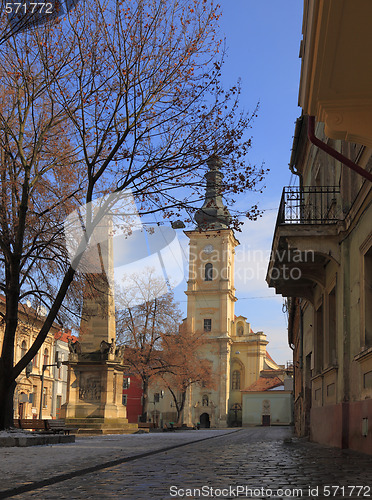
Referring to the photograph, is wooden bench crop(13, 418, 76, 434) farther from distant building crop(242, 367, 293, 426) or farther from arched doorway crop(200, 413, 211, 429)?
arched doorway crop(200, 413, 211, 429)

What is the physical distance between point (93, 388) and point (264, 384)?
59881mm

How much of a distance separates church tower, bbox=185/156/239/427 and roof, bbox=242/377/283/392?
3.42 m

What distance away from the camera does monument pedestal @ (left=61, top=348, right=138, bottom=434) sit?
2658 centimetres

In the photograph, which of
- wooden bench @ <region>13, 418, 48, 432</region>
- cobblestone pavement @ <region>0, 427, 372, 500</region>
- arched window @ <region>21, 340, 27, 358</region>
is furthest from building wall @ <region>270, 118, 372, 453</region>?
arched window @ <region>21, 340, 27, 358</region>

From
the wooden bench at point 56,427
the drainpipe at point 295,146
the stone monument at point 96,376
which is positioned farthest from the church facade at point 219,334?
the wooden bench at point 56,427

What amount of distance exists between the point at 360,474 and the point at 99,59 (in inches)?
440

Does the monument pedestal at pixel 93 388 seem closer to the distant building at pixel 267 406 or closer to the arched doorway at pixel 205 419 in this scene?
the distant building at pixel 267 406

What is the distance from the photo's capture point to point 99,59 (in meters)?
15.2

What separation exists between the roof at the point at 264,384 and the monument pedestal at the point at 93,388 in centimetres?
5772

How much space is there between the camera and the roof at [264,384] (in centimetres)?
8281

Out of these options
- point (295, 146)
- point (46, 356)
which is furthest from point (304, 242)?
point (46, 356)

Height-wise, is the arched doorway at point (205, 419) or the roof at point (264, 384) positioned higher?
the roof at point (264, 384)

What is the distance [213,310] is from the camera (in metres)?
90.7

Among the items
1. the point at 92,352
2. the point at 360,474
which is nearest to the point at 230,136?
the point at 360,474
